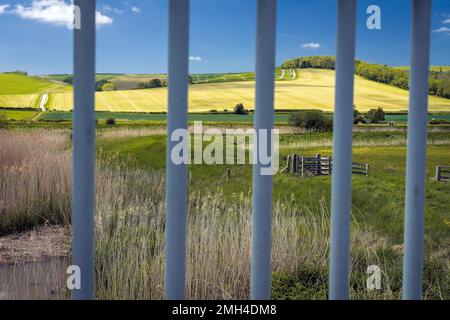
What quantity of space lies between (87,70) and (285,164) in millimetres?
6345

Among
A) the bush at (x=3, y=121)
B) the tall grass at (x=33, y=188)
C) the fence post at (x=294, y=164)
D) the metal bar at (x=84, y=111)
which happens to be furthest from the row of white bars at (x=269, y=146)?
the bush at (x=3, y=121)

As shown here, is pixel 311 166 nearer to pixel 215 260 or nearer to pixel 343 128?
pixel 215 260

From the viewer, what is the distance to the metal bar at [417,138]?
6.56ft

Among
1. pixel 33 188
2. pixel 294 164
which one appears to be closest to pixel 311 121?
pixel 294 164

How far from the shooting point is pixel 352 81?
188 centimetres

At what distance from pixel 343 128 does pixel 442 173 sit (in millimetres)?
6781

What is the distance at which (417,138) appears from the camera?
1988mm

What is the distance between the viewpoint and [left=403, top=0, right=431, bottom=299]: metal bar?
6.56 ft

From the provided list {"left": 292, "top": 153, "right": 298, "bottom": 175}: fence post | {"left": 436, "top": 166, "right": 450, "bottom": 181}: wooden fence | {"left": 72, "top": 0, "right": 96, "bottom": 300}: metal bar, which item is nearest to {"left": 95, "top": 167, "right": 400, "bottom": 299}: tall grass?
{"left": 72, "top": 0, "right": 96, "bottom": 300}: metal bar

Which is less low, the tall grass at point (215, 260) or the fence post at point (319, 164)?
the fence post at point (319, 164)

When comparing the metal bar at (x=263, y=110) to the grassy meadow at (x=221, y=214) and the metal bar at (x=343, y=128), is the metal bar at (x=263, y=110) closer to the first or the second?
the metal bar at (x=343, y=128)

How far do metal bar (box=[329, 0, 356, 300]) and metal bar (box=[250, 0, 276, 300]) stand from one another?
29 cm

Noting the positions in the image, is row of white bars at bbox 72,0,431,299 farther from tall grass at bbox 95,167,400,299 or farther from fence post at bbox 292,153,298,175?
fence post at bbox 292,153,298,175
